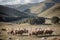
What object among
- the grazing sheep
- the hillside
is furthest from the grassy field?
the hillside

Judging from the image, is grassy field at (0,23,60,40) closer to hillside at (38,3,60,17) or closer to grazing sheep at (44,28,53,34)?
grazing sheep at (44,28,53,34)

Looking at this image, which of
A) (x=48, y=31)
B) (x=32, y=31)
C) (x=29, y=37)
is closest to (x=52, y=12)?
(x=48, y=31)

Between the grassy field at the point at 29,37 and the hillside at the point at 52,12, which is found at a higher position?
the hillside at the point at 52,12

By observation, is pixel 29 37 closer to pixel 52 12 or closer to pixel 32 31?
pixel 32 31

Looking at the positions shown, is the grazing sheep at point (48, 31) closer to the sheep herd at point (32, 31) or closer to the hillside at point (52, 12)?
the sheep herd at point (32, 31)

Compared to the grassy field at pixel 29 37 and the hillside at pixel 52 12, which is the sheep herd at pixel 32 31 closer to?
the grassy field at pixel 29 37

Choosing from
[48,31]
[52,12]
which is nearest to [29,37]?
[48,31]

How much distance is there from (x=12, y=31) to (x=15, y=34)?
0.10m

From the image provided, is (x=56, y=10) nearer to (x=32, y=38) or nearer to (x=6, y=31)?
(x=32, y=38)

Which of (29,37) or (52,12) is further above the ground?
(52,12)

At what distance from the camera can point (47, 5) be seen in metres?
4.35

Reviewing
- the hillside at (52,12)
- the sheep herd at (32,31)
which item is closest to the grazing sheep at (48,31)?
the sheep herd at (32,31)

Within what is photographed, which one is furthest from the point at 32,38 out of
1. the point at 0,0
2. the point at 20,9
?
the point at 0,0

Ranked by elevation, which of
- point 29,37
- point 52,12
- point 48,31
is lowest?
point 29,37
